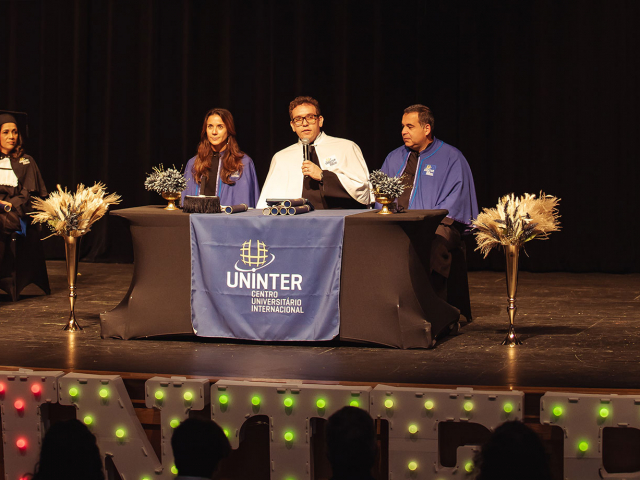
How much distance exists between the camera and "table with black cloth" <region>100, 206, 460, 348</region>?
4.71 metres

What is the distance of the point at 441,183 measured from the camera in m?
5.78

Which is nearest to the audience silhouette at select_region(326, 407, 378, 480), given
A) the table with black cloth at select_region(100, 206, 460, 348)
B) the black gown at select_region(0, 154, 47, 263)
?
the table with black cloth at select_region(100, 206, 460, 348)

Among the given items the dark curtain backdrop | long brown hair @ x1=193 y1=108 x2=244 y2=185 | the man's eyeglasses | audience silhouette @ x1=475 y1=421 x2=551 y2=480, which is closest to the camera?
audience silhouette @ x1=475 y1=421 x2=551 y2=480

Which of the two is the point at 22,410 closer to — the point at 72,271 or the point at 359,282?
the point at 72,271

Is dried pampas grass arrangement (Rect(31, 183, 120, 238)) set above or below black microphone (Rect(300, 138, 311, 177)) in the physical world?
below

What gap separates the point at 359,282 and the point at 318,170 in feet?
3.35

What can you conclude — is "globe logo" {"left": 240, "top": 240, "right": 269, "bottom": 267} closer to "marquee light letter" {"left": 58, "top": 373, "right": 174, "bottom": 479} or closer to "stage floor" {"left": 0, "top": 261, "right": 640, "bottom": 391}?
"stage floor" {"left": 0, "top": 261, "right": 640, "bottom": 391}

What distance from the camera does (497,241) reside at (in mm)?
4930

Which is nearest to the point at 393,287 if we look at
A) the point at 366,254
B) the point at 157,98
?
the point at 366,254

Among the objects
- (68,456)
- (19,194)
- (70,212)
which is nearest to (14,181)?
(19,194)

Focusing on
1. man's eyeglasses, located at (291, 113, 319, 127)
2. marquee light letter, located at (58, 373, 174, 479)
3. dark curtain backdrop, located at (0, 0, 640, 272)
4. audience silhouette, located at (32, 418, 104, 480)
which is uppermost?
dark curtain backdrop, located at (0, 0, 640, 272)

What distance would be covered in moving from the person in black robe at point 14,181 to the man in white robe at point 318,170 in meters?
2.27

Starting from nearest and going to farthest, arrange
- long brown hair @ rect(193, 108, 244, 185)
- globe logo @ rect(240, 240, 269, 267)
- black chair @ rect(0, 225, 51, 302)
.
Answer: globe logo @ rect(240, 240, 269, 267) → long brown hair @ rect(193, 108, 244, 185) → black chair @ rect(0, 225, 51, 302)

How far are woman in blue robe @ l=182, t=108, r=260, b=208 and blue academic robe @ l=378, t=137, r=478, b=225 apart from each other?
3.96 feet
